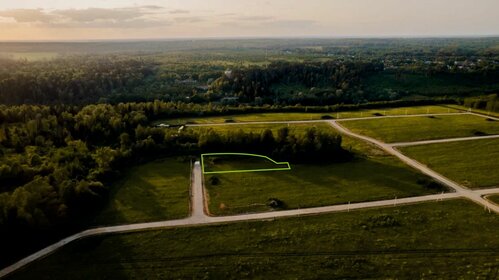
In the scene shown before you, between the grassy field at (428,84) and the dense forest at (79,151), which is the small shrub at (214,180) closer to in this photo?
the dense forest at (79,151)

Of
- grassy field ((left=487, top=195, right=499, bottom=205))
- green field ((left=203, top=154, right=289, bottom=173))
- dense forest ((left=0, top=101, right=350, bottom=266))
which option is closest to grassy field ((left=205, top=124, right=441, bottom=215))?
green field ((left=203, top=154, right=289, bottom=173))

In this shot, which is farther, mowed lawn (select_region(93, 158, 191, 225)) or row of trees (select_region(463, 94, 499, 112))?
row of trees (select_region(463, 94, 499, 112))

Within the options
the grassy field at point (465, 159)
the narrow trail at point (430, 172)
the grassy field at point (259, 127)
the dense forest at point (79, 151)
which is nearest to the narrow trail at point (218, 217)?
the narrow trail at point (430, 172)

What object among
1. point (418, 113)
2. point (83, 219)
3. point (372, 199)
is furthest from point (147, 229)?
point (418, 113)

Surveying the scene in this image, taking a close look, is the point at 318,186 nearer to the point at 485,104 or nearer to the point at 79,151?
the point at 79,151

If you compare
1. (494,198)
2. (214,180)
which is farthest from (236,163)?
(494,198)

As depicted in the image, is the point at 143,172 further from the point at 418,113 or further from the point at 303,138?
the point at 418,113

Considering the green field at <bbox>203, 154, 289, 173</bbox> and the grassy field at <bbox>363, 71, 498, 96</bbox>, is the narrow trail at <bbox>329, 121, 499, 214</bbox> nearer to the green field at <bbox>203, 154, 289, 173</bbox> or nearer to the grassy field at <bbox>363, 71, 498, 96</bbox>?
the green field at <bbox>203, 154, 289, 173</bbox>
